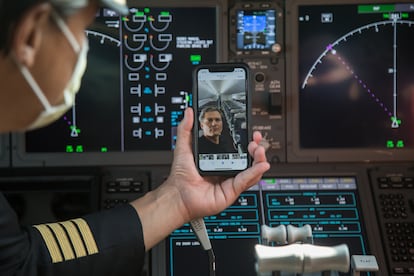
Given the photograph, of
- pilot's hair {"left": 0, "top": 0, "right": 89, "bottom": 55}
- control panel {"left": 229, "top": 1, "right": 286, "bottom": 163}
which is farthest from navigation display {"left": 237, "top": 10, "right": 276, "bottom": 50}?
pilot's hair {"left": 0, "top": 0, "right": 89, "bottom": 55}

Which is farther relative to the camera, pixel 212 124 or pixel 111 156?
pixel 111 156

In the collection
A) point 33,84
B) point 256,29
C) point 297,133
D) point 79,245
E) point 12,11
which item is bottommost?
point 79,245

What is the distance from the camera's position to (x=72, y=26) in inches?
40.4

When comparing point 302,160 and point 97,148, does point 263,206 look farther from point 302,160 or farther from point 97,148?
point 97,148

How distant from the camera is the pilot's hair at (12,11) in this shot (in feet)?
3.02

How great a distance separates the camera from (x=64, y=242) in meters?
1.67

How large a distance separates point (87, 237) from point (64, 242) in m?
0.06

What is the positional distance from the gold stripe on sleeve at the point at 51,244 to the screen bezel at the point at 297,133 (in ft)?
2.78

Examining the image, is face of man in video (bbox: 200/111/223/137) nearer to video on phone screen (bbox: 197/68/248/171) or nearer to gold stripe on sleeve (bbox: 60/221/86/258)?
video on phone screen (bbox: 197/68/248/171)

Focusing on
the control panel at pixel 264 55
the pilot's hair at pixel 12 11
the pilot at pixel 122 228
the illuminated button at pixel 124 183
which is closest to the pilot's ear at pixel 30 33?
the pilot's hair at pixel 12 11

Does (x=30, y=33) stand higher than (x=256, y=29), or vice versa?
(x=256, y=29)

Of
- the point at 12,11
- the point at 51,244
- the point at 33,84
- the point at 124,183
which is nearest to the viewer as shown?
the point at 12,11

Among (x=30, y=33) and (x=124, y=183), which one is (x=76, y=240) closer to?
(x=124, y=183)

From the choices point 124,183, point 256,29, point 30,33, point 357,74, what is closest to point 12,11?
point 30,33
